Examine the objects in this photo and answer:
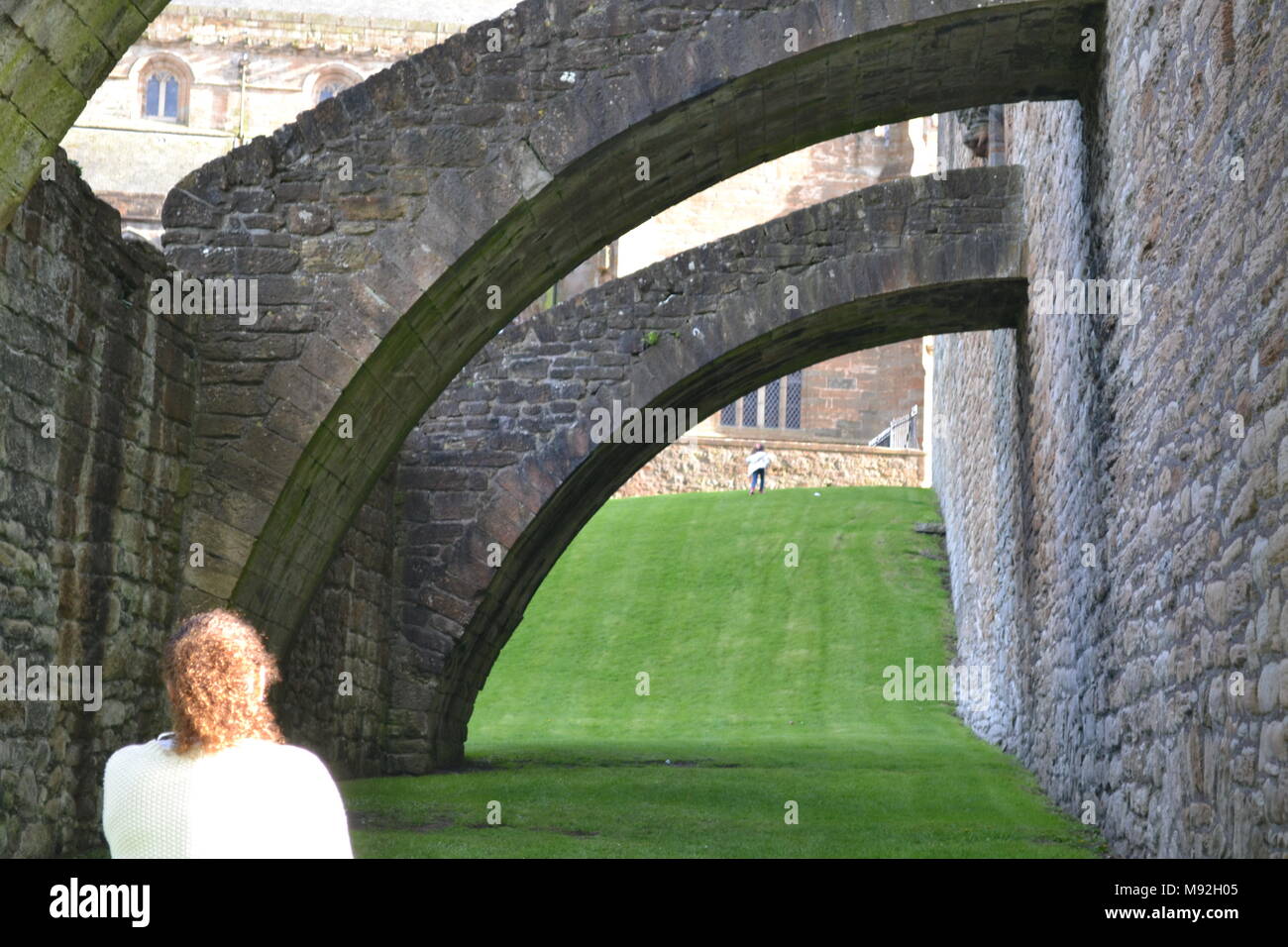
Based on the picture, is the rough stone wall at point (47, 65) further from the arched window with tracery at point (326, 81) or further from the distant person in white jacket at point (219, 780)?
the arched window with tracery at point (326, 81)

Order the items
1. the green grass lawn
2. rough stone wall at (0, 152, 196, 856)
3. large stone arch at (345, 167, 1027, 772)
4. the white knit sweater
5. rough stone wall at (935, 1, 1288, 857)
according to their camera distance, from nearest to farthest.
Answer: the white knit sweater, rough stone wall at (935, 1, 1288, 857), rough stone wall at (0, 152, 196, 856), the green grass lawn, large stone arch at (345, 167, 1027, 772)

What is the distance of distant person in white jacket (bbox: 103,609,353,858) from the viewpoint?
257 cm

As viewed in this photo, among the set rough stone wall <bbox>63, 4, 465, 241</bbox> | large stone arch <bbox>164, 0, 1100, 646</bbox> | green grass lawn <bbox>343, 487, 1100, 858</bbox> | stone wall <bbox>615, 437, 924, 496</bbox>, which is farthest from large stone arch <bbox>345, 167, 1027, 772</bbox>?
rough stone wall <bbox>63, 4, 465, 241</bbox>

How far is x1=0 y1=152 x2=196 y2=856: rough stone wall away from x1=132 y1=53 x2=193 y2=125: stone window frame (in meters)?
30.3

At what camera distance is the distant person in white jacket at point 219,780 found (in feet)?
8.43

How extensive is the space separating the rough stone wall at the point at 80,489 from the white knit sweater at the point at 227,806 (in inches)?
144

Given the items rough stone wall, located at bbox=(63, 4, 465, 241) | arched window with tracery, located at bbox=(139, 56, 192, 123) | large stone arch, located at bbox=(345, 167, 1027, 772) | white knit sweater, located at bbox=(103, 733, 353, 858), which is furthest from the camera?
arched window with tracery, located at bbox=(139, 56, 192, 123)

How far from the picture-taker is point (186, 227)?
8.01 metres

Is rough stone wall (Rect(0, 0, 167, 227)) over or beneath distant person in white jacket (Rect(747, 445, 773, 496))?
beneath

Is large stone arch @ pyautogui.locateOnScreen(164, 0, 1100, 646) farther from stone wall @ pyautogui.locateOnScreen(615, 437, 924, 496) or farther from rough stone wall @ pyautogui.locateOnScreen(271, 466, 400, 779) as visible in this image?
stone wall @ pyautogui.locateOnScreen(615, 437, 924, 496)

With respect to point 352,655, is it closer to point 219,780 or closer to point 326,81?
point 219,780

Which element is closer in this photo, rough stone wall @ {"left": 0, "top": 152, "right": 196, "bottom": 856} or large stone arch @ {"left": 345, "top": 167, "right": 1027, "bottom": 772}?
rough stone wall @ {"left": 0, "top": 152, "right": 196, "bottom": 856}

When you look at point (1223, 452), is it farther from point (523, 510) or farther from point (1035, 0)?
point (523, 510)

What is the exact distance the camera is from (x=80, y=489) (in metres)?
→ 6.62
